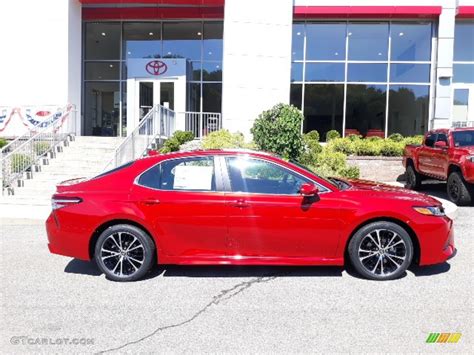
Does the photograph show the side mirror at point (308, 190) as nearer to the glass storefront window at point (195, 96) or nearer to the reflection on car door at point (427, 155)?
the reflection on car door at point (427, 155)

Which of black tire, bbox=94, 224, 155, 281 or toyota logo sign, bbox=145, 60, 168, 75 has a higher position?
toyota logo sign, bbox=145, 60, 168, 75

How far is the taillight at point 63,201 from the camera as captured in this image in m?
5.07

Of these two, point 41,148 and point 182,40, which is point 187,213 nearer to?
point 41,148

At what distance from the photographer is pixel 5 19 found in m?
16.9

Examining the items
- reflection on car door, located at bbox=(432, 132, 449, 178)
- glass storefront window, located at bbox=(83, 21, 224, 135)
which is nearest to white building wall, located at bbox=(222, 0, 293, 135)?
glass storefront window, located at bbox=(83, 21, 224, 135)

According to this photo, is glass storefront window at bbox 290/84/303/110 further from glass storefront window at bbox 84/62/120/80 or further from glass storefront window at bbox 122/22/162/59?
glass storefront window at bbox 84/62/120/80

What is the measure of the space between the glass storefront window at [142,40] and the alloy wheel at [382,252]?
1660 centimetres

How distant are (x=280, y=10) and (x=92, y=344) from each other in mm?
14885

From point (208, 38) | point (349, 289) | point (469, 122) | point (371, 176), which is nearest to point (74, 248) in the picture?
point (349, 289)

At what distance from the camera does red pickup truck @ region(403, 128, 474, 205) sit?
9633 millimetres

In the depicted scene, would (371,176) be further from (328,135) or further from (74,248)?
(74,248)

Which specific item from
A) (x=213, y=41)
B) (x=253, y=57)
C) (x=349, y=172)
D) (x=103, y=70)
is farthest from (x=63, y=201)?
(x=103, y=70)

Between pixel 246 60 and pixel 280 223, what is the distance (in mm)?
12208

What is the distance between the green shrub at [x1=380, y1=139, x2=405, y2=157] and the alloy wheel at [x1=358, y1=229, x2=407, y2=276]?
1078cm
